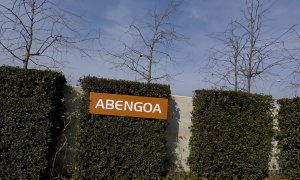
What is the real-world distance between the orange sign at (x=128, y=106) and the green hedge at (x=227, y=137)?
2.99 ft

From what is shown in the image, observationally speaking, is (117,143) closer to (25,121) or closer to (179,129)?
(179,129)

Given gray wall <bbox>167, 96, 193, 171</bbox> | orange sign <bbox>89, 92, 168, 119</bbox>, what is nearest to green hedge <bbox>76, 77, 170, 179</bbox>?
orange sign <bbox>89, 92, 168, 119</bbox>

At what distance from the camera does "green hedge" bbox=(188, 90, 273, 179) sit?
859 cm

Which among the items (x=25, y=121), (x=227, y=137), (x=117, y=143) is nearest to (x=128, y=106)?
(x=117, y=143)

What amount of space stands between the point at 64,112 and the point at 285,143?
5.14 m

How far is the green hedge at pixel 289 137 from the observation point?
9.05 m

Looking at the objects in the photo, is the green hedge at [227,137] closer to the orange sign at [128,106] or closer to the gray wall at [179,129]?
the gray wall at [179,129]

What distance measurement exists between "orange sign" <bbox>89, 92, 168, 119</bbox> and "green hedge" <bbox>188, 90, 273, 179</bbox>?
2.99 feet

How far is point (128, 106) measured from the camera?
27.0 ft

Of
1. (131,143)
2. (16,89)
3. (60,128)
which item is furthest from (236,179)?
(16,89)

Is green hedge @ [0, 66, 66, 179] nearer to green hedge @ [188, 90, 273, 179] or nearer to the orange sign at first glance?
the orange sign

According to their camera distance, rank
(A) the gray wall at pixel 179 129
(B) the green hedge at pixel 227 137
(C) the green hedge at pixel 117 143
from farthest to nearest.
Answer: (A) the gray wall at pixel 179 129, (B) the green hedge at pixel 227 137, (C) the green hedge at pixel 117 143

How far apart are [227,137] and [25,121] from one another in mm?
4321

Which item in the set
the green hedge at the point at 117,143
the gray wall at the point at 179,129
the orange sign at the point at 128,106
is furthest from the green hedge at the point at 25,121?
the gray wall at the point at 179,129
